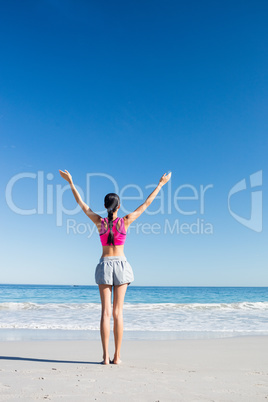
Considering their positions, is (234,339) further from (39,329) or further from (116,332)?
(39,329)

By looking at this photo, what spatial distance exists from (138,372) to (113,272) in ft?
3.19

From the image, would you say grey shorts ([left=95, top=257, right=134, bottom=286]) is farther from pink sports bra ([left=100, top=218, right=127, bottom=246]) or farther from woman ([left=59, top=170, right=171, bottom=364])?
pink sports bra ([left=100, top=218, right=127, bottom=246])

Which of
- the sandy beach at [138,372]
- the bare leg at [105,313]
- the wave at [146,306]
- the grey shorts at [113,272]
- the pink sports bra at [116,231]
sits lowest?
the wave at [146,306]

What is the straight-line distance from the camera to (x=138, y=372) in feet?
11.3

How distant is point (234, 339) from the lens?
19.6ft

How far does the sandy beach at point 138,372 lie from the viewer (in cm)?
270

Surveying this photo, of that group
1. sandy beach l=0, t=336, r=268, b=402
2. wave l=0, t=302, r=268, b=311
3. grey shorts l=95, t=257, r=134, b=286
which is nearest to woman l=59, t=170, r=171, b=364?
grey shorts l=95, t=257, r=134, b=286

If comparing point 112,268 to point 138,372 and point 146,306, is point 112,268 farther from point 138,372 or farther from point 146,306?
point 146,306

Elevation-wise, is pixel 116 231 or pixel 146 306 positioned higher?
pixel 116 231

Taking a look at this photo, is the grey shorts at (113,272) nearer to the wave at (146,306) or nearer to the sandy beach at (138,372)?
the sandy beach at (138,372)

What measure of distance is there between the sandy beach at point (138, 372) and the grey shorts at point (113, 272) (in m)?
0.84

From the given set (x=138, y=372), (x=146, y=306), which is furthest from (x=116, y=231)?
(x=146, y=306)

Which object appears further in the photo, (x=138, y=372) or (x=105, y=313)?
(x=105, y=313)

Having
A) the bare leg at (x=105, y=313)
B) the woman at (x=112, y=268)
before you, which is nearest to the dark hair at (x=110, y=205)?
the woman at (x=112, y=268)
